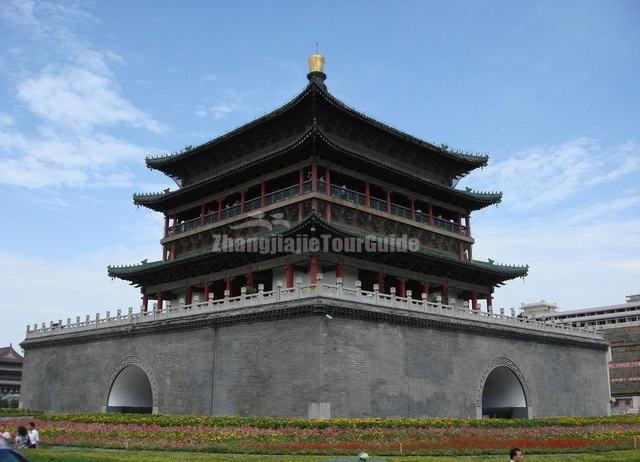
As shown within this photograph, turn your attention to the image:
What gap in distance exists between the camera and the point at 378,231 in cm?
3812

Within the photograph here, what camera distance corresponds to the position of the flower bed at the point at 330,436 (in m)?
22.1

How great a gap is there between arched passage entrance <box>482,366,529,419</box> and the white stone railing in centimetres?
298

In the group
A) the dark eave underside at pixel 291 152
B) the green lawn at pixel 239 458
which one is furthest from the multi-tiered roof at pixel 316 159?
the green lawn at pixel 239 458

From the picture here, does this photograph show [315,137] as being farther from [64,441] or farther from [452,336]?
[64,441]

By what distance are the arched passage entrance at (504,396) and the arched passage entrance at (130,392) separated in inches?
784

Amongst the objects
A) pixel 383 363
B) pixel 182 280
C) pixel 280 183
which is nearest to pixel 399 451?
pixel 383 363

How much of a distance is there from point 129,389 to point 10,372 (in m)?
33.8

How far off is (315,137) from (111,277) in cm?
2013

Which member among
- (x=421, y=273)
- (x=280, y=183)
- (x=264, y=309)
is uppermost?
(x=280, y=183)

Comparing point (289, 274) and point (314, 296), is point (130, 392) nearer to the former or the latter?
point (289, 274)

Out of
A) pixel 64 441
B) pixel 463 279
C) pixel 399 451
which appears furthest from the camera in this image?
pixel 463 279

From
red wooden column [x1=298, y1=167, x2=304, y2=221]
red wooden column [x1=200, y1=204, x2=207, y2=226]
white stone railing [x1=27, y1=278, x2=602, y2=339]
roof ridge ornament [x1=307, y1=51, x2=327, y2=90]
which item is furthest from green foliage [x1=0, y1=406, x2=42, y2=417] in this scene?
roof ridge ornament [x1=307, y1=51, x2=327, y2=90]

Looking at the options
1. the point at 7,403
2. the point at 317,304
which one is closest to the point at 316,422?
the point at 317,304

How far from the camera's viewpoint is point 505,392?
3806 cm
